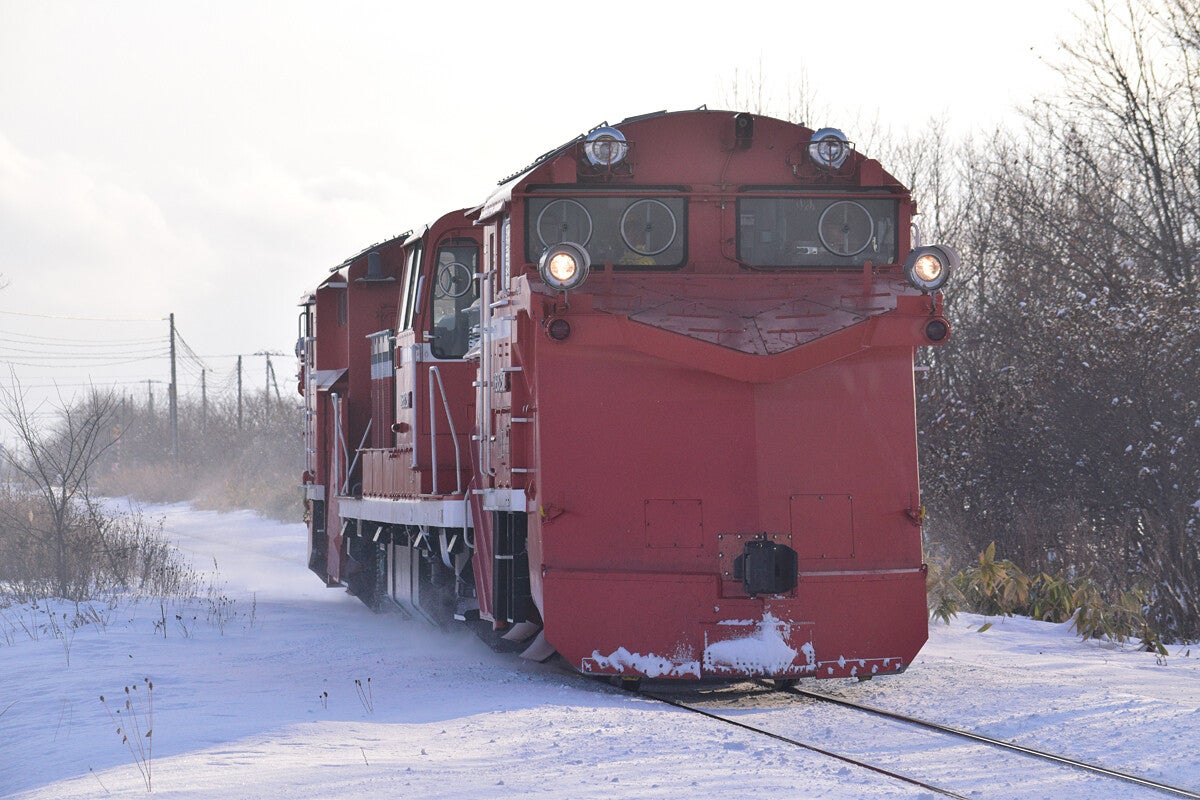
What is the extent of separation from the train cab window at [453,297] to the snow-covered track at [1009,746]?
430 centimetres

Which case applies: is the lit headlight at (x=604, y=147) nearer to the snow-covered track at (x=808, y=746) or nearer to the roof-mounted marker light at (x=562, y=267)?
the roof-mounted marker light at (x=562, y=267)

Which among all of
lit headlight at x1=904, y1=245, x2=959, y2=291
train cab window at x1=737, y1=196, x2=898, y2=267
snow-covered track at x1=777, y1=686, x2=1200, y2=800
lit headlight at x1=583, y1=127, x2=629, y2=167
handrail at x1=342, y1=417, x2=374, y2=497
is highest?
lit headlight at x1=583, y1=127, x2=629, y2=167

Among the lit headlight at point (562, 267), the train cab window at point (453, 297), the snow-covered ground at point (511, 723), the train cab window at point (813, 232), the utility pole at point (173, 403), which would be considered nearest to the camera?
the snow-covered ground at point (511, 723)

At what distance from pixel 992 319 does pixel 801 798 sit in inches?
657

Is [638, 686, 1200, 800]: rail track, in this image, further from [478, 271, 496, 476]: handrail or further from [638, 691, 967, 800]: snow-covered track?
[478, 271, 496, 476]: handrail

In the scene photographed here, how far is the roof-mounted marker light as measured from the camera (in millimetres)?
8727

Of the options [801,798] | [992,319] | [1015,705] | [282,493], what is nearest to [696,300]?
[1015,705]

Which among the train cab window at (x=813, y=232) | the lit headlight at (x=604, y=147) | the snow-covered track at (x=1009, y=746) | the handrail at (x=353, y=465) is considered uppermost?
the lit headlight at (x=604, y=147)

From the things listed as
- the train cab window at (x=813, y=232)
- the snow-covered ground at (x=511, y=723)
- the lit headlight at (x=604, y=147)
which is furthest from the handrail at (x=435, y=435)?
the train cab window at (x=813, y=232)

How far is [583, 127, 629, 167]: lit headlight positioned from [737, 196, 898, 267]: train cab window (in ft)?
2.96

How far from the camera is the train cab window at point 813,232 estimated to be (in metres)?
9.61

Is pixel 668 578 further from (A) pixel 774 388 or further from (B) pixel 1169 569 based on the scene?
(B) pixel 1169 569

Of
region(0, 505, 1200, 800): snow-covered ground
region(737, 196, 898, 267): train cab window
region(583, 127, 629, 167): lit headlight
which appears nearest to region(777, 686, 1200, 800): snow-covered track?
region(0, 505, 1200, 800): snow-covered ground

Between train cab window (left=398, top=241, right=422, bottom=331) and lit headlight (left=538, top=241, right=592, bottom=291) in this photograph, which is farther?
train cab window (left=398, top=241, right=422, bottom=331)
